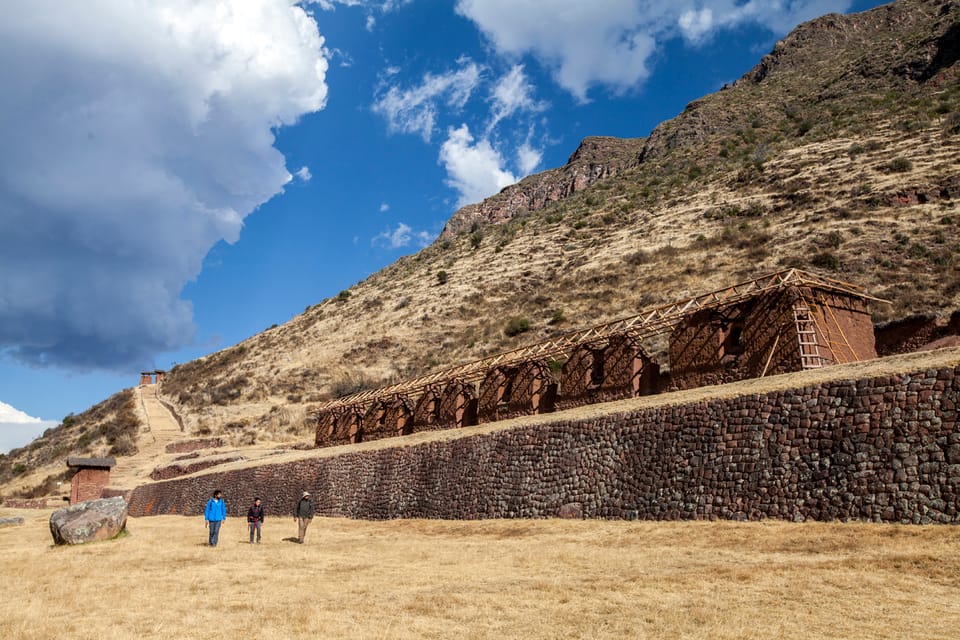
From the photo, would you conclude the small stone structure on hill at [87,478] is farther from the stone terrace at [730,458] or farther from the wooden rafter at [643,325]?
the stone terrace at [730,458]

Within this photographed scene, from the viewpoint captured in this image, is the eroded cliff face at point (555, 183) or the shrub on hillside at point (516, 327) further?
the eroded cliff face at point (555, 183)

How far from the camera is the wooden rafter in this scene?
2292 cm

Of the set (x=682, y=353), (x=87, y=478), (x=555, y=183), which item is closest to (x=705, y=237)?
(x=682, y=353)

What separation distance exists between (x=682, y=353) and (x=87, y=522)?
1973 centimetres

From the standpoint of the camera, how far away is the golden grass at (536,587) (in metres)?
8.24

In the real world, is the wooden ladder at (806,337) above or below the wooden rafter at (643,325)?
below

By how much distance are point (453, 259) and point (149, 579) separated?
7254cm

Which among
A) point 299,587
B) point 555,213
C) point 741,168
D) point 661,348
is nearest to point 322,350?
point 555,213

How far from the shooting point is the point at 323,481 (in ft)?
96.9

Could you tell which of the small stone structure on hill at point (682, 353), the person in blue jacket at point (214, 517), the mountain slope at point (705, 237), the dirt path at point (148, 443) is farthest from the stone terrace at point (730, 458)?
the dirt path at point (148, 443)

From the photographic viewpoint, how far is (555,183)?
129000 millimetres

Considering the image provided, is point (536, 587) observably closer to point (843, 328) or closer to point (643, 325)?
point (643, 325)

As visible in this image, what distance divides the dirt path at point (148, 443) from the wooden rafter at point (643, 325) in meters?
18.8

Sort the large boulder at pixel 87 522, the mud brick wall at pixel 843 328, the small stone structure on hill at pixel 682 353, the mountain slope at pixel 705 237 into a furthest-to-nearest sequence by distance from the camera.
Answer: the mountain slope at pixel 705 237 < the mud brick wall at pixel 843 328 < the small stone structure on hill at pixel 682 353 < the large boulder at pixel 87 522
